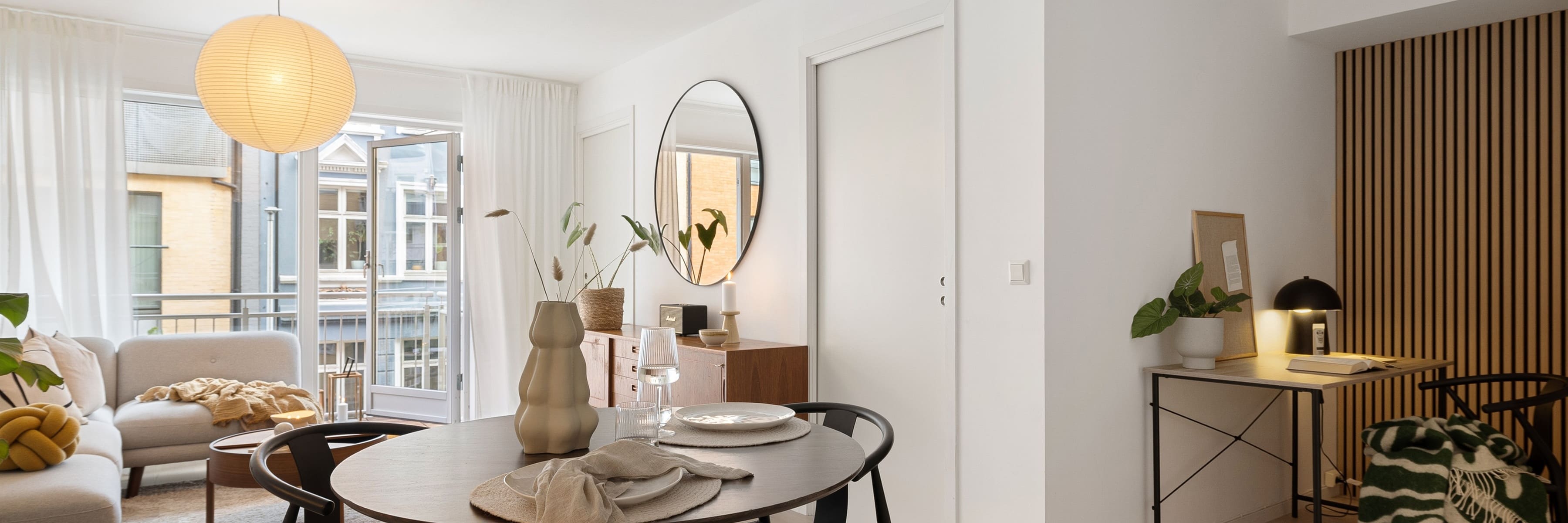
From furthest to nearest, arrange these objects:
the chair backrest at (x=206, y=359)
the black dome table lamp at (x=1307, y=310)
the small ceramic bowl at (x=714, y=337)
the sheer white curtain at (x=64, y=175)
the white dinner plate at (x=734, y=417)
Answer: the chair backrest at (x=206, y=359) → the sheer white curtain at (x=64, y=175) → the small ceramic bowl at (x=714, y=337) → the black dome table lamp at (x=1307, y=310) → the white dinner plate at (x=734, y=417)

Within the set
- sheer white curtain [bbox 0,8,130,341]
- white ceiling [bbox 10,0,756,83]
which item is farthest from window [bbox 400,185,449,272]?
sheer white curtain [bbox 0,8,130,341]

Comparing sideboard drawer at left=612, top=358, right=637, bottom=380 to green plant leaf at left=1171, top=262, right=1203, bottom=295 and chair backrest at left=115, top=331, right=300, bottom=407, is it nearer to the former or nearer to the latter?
chair backrest at left=115, top=331, right=300, bottom=407

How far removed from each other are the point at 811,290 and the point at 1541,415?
248 centimetres

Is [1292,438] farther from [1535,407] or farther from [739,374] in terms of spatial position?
[739,374]

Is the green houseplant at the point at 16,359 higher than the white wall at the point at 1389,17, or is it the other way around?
the white wall at the point at 1389,17

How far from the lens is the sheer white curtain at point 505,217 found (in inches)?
209

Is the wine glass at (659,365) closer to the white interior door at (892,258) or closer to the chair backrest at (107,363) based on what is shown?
the white interior door at (892,258)

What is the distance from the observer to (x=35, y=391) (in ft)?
11.4

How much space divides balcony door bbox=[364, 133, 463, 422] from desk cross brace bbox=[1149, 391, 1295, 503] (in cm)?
417

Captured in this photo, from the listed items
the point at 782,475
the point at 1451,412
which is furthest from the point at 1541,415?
the point at 782,475

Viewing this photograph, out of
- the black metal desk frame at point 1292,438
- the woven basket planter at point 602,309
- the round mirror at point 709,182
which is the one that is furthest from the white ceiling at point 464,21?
the black metal desk frame at point 1292,438

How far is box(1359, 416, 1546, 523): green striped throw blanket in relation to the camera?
2561 millimetres

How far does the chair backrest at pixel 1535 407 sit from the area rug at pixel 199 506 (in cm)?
386

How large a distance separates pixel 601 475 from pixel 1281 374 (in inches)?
94.8
